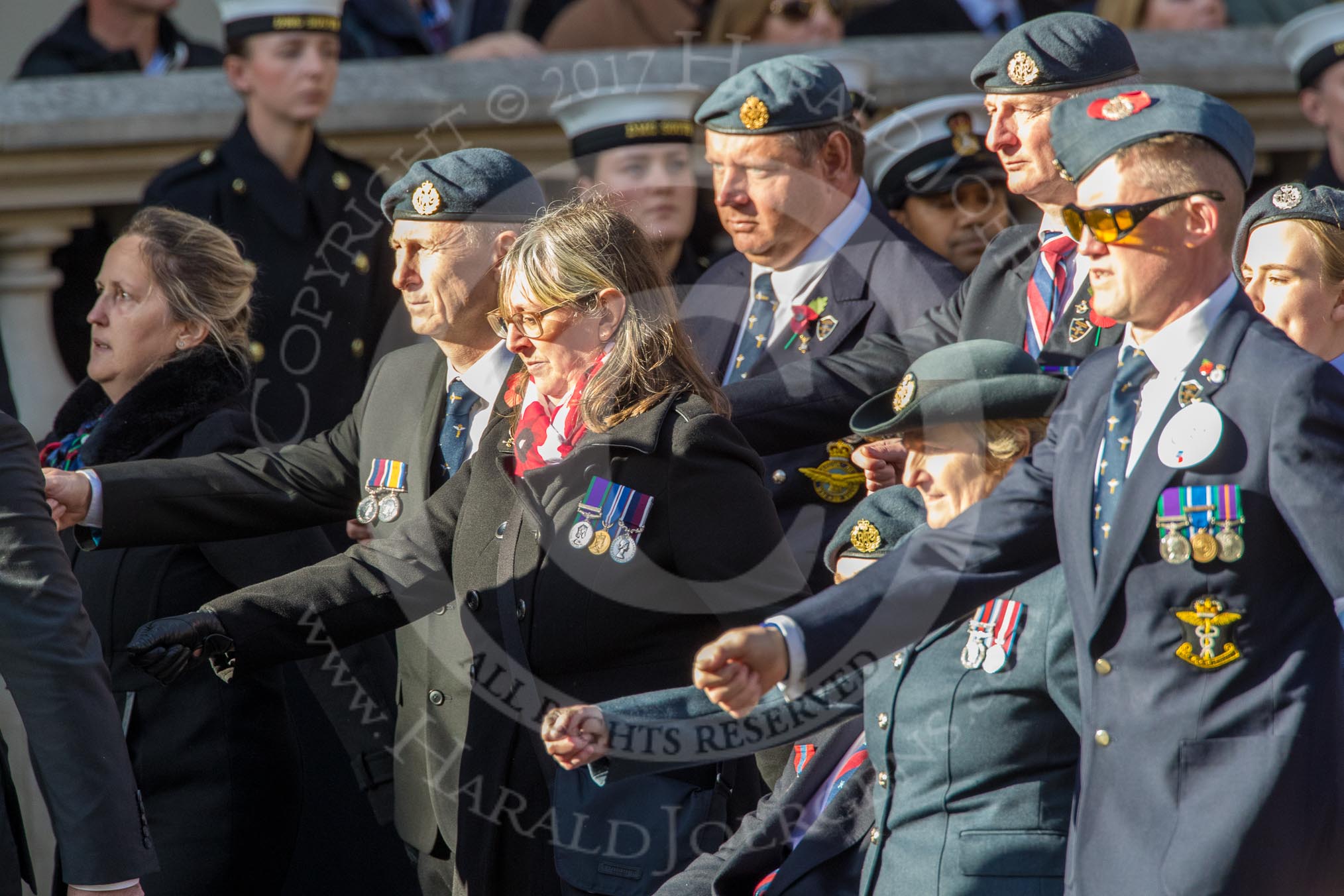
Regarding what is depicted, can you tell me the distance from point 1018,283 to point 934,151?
161cm

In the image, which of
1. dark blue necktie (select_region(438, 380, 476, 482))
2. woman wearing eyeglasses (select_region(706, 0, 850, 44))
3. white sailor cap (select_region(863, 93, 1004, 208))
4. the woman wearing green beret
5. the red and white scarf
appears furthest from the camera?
woman wearing eyeglasses (select_region(706, 0, 850, 44))

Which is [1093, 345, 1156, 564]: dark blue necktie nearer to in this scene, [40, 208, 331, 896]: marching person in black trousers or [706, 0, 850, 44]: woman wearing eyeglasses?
[40, 208, 331, 896]: marching person in black trousers

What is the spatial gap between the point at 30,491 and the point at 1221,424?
183 centimetres

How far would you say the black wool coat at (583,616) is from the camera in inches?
134

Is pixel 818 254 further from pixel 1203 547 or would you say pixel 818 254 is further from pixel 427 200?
pixel 1203 547

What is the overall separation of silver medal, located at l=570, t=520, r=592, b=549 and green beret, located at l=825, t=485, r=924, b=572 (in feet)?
1.41

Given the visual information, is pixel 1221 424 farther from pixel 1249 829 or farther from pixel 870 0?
pixel 870 0

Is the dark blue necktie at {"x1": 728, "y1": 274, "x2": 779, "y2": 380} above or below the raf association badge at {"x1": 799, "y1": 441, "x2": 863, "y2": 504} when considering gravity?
above

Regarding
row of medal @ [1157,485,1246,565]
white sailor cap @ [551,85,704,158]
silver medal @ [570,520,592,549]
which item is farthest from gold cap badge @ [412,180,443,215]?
row of medal @ [1157,485,1246,565]

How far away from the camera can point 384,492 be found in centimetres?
412

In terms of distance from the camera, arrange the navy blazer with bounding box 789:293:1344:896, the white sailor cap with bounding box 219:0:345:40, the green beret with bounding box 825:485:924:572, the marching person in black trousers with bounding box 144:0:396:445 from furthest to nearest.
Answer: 1. the white sailor cap with bounding box 219:0:345:40
2. the marching person in black trousers with bounding box 144:0:396:445
3. the green beret with bounding box 825:485:924:572
4. the navy blazer with bounding box 789:293:1344:896

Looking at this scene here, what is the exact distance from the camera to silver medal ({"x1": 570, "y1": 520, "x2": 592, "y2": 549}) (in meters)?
3.46

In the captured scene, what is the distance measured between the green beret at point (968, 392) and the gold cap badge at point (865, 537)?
0.91 feet

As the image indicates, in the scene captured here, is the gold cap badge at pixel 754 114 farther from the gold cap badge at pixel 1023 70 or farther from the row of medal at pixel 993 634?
the row of medal at pixel 993 634
